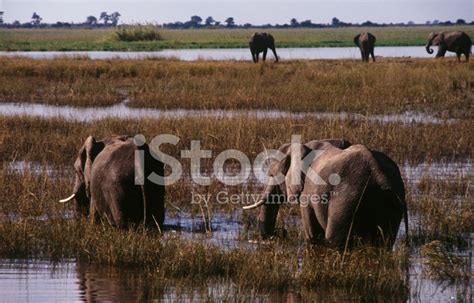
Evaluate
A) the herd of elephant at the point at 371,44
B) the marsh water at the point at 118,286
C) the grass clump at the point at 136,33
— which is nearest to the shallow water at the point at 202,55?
the herd of elephant at the point at 371,44

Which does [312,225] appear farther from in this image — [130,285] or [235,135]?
[235,135]

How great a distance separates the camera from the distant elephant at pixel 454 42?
36.0 metres

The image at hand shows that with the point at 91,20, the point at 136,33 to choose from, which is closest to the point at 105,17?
the point at 91,20

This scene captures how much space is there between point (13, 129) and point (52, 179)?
4.26 meters

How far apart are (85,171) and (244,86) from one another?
A: 14.3m

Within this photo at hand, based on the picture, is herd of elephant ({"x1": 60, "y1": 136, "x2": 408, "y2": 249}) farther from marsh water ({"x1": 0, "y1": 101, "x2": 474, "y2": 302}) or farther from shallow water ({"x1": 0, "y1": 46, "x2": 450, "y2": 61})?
shallow water ({"x1": 0, "y1": 46, "x2": 450, "y2": 61})

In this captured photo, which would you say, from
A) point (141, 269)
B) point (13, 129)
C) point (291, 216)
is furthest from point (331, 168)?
point (13, 129)

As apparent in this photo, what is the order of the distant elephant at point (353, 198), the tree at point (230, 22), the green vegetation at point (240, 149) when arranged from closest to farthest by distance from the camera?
1. the distant elephant at point (353, 198)
2. the green vegetation at point (240, 149)
3. the tree at point (230, 22)

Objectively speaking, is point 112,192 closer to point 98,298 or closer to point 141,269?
point 141,269

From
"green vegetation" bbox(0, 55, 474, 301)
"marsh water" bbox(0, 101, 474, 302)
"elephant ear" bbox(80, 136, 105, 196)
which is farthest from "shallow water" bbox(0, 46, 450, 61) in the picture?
"marsh water" bbox(0, 101, 474, 302)

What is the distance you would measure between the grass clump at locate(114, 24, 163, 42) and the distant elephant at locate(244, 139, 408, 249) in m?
54.1

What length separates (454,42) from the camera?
3666cm

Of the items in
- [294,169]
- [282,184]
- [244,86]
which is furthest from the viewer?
[244,86]

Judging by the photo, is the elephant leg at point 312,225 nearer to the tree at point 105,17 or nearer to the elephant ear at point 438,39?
the elephant ear at point 438,39
